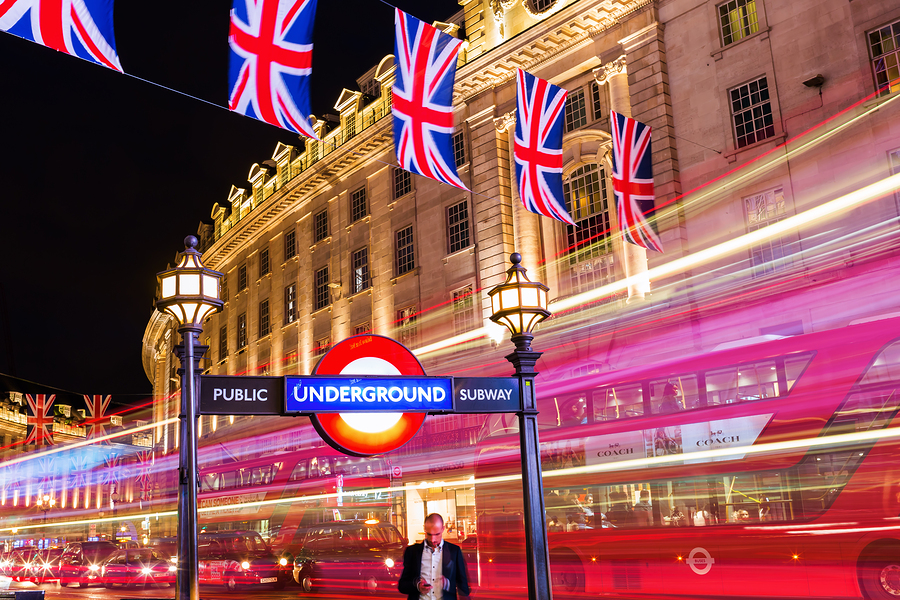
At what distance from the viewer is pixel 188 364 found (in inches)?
255

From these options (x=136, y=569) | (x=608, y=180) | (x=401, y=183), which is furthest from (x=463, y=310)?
(x=136, y=569)

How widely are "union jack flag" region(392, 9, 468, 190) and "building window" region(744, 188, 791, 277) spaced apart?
45.2 feet

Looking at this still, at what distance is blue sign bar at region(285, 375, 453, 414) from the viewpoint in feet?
19.0

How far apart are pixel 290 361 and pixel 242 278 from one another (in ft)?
37.0

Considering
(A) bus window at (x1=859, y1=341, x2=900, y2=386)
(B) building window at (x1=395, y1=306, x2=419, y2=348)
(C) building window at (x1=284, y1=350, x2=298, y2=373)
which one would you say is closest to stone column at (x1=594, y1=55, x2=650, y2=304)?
(B) building window at (x1=395, y1=306, x2=419, y2=348)

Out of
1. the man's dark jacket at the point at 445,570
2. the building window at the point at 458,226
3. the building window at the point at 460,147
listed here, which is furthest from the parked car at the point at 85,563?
the man's dark jacket at the point at 445,570

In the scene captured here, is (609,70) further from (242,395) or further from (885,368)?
(242,395)

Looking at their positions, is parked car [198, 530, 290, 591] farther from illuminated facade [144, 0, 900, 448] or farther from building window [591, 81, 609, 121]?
building window [591, 81, 609, 121]

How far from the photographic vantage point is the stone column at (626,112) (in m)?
25.9

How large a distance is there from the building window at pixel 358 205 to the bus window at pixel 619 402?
27.0 meters

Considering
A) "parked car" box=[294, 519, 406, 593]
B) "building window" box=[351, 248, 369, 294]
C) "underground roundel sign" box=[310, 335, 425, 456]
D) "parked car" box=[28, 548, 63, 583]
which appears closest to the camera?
"underground roundel sign" box=[310, 335, 425, 456]

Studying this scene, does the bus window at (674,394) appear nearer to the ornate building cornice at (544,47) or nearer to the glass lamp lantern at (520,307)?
the glass lamp lantern at (520,307)

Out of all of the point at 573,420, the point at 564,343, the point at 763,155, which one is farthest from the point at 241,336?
the point at 573,420

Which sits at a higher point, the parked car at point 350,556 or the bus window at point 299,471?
the bus window at point 299,471
